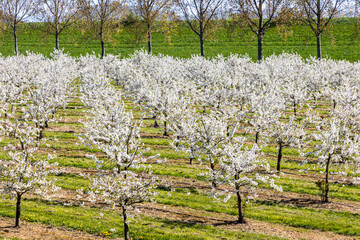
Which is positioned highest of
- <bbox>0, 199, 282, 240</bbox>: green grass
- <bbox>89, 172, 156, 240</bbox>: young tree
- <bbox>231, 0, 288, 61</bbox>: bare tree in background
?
<bbox>231, 0, 288, 61</bbox>: bare tree in background

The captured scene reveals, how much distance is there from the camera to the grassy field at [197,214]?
1511 centimetres

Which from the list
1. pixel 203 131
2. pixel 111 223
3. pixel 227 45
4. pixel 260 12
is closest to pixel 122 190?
pixel 111 223

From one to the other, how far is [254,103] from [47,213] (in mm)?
16724

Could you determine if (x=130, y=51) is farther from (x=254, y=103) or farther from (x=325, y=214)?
(x=325, y=214)

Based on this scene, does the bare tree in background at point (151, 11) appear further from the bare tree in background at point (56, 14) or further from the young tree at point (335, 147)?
the young tree at point (335, 147)

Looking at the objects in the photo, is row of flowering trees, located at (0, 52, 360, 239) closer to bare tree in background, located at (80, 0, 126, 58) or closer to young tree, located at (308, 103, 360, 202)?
young tree, located at (308, 103, 360, 202)

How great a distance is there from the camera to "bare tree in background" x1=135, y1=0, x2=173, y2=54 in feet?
180

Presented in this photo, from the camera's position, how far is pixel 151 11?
55.7 m

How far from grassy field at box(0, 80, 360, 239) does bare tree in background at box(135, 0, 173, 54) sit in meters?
37.9

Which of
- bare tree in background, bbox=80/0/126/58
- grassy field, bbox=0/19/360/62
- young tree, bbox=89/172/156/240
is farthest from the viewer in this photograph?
grassy field, bbox=0/19/360/62

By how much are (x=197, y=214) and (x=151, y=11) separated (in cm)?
4522

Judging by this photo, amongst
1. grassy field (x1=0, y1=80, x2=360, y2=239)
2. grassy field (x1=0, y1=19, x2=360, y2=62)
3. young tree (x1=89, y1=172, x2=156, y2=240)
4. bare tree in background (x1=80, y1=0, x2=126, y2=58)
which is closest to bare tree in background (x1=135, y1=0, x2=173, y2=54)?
bare tree in background (x1=80, y1=0, x2=126, y2=58)

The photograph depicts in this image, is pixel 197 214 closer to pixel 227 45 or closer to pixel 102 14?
pixel 102 14

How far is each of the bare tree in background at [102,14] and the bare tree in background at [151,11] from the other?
4.09 metres
